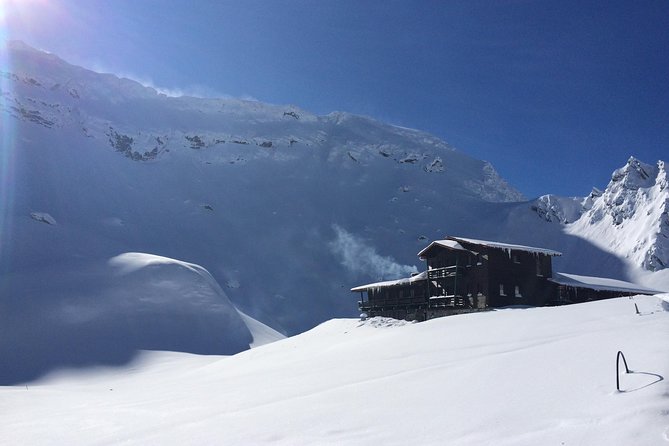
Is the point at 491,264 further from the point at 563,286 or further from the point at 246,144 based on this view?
the point at 246,144

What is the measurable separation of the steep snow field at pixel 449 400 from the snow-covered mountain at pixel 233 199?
46847 mm

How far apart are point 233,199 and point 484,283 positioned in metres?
95.1

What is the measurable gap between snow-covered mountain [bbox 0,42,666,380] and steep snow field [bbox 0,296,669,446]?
46847mm

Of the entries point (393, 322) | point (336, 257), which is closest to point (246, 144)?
point (336, 257)

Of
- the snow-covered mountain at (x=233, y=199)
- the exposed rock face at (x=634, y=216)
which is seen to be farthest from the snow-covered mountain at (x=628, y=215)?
the snow-covered mountain at (x=233, y=199)

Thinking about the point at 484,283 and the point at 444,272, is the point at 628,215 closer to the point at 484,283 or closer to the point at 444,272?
the point at 444,272

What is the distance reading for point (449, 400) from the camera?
373 inches

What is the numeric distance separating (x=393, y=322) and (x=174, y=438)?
25.9 meters

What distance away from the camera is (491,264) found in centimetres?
3478

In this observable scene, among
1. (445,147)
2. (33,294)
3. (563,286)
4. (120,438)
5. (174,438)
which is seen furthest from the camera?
(445,147)

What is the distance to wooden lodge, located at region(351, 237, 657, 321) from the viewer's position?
1378 inches

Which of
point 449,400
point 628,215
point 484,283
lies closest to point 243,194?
point 628,215

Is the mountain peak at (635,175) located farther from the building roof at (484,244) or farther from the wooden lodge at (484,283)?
the building roof at (484,244)

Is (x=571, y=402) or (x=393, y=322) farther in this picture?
(x=393, y=322)
